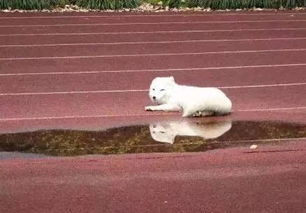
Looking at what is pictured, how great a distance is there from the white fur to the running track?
0.57 feet

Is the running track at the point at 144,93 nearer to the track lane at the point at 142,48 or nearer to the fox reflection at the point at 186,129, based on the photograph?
the track lane at the point at 142,48

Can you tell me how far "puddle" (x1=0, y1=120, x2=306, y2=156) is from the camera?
654cm

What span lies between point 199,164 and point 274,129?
4.64 ft

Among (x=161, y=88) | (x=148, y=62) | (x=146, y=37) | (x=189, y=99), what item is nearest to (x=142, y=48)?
(x=146, y=37)

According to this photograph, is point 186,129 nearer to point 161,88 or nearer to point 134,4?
point 161,88

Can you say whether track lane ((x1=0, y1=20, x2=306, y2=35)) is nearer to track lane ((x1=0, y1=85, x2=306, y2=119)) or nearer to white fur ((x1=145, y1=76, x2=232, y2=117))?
track lane ((x1=0, y1=85, x2=306, y2=119))

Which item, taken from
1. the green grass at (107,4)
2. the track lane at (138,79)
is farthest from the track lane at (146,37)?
the green grass at (107,4)

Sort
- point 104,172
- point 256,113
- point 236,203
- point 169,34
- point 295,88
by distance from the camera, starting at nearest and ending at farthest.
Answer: point 236,203, point 104,172, point 256,113, point 295,88, point 169,34

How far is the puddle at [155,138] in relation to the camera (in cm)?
654

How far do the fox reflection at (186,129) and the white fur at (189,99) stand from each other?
0.22m

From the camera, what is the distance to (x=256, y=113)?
26.4ft

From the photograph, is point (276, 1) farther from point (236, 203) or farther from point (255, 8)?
point (236, 203)

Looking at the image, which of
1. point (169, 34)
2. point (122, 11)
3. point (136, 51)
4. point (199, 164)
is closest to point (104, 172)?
point (199, 164)

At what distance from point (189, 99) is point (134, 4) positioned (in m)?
11.7
